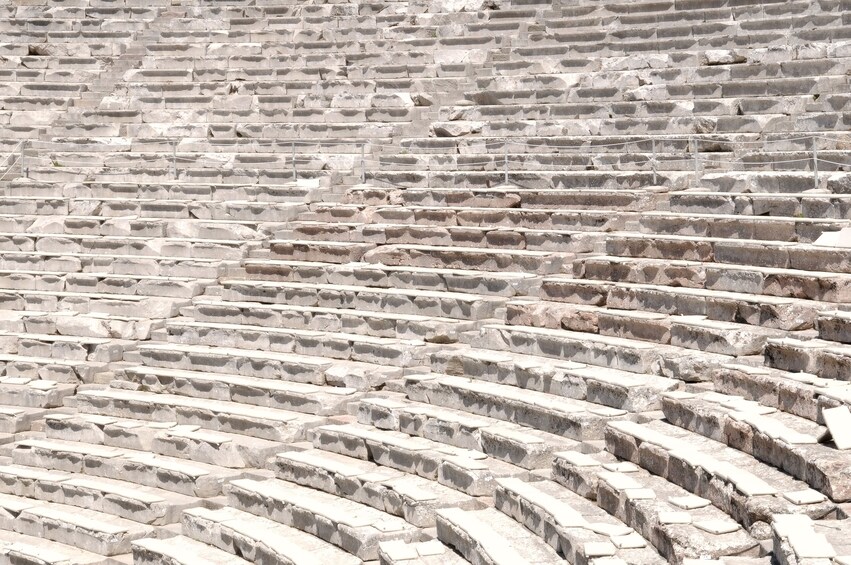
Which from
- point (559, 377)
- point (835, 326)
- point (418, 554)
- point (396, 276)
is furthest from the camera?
point (396, 276)

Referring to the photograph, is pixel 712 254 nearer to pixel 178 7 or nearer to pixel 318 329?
pixel 318 329

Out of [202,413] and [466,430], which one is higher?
[466,430]

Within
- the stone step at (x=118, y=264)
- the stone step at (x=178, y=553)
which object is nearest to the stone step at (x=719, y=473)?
the stone step at (x=178, y=553)

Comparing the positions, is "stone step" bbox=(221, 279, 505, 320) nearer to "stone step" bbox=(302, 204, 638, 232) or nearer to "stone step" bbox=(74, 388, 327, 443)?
"stone step" bbox=(302, 204, 638, 232)

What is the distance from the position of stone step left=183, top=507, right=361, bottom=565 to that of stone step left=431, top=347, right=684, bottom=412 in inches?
86.9

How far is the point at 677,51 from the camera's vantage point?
52.7ft

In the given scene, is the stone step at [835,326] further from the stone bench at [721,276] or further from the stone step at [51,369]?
the stone step at [51,369]

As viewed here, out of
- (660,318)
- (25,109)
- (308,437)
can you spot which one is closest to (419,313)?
(308,437)

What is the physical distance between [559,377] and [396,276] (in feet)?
11.8

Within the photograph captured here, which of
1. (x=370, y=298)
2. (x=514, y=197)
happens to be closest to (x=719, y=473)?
(x=370, y=298)

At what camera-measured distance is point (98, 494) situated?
33.9 feet

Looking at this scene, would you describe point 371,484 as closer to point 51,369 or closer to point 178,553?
point 178,553

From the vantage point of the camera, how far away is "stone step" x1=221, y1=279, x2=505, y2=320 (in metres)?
11.8

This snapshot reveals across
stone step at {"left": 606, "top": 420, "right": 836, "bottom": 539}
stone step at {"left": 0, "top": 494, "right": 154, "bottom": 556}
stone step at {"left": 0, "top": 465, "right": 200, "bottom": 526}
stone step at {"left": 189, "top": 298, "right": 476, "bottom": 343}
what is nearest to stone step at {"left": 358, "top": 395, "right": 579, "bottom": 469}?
stone step at {"left": 606, "top": 420, "right": 836, "bottom": 539}
